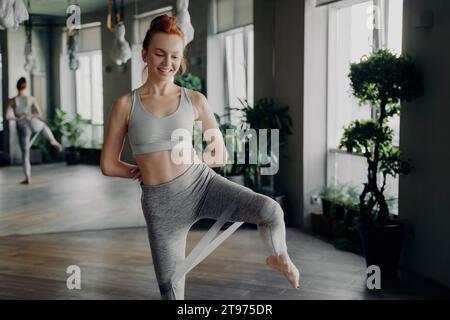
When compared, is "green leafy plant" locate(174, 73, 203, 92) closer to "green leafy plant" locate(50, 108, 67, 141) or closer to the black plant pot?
"green leafy plant" locate(50, 108, 67, 141)

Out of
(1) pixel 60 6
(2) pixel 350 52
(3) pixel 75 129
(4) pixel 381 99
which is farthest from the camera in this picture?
(2) pixel 350 52

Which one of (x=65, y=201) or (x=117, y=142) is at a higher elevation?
(x=117, y=142)

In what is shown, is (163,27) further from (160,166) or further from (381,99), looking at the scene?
(381,99)

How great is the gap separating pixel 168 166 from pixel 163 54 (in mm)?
352

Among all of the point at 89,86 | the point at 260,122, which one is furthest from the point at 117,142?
the point at 260,122

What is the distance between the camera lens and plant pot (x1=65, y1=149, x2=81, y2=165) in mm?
4321

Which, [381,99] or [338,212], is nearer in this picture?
[381,99]

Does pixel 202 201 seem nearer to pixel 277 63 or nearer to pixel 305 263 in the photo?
pixel 305 263

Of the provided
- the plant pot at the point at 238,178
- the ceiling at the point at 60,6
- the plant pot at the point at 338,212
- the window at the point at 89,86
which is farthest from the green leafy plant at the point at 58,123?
the plant pot at the point at 338,212

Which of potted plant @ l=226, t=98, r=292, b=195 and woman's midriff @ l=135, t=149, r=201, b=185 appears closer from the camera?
woman's midriff @ l=135, t=149, r=201, b=185

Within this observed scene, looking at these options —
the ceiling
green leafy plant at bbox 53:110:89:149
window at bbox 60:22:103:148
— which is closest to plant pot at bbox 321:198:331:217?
window at bbox 60:22:103:148

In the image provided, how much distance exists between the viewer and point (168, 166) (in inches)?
76.6

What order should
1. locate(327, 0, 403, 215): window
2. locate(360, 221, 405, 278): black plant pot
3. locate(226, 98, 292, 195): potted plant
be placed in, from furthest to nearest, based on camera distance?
1. locate(226, 98, 292, 195): potted plant
2. locate(327, 0, 403, 215): window
3. locate(360, 221, 405, 278): black plant pot

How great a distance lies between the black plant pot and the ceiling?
2139 mm
